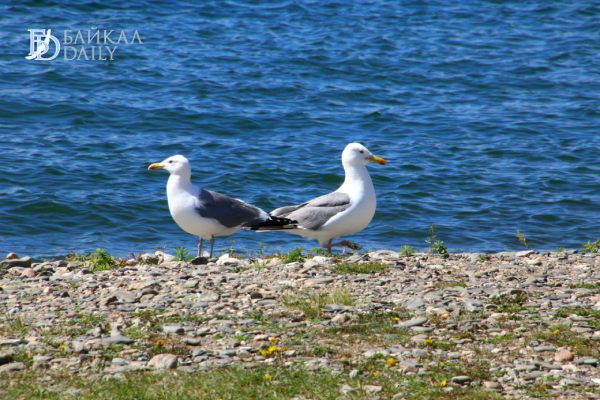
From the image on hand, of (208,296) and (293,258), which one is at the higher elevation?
(208,296)

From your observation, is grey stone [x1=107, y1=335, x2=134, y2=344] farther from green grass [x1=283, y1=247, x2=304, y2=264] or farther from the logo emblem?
the logo emblem

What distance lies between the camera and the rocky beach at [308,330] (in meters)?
7.16

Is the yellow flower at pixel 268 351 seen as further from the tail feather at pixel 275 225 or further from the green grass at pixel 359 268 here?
the tail feather at pixel 275 225

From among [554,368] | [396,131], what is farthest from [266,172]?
[554,368]

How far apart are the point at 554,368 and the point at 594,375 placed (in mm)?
293

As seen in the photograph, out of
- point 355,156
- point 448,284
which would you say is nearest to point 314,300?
point 448,284

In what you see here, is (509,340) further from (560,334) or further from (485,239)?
(485,239)

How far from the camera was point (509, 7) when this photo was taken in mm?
32656

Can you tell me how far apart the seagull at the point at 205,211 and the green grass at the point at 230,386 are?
502cm

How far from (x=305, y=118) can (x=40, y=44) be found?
8.05m

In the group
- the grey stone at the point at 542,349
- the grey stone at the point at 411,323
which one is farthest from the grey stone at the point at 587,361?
the grey stone at the point at 411,323

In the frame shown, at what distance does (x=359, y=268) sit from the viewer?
1053 cm

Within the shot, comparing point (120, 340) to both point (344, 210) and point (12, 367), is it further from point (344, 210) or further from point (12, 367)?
A: point (344, 210)

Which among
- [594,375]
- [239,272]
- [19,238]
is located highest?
[594,375]
